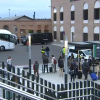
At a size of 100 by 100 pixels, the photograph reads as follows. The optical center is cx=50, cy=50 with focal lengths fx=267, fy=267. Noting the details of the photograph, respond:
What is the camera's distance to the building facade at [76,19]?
44906mm

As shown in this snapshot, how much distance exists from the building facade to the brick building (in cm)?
207

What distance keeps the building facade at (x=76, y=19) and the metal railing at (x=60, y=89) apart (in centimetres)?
3531

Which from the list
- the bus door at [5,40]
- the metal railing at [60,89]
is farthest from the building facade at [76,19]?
the metal railing at [60,89]

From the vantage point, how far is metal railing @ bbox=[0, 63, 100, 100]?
25.9 feet

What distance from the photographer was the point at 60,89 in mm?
8281

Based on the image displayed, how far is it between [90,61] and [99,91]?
555 inches

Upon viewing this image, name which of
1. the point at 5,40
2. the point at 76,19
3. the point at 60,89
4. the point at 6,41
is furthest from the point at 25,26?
the point at 60,89

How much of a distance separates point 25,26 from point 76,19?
47.2 feet

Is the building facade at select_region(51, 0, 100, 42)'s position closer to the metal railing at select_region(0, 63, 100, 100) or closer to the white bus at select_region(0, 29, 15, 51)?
the white bus at select_region(0, 29, 15, 51)

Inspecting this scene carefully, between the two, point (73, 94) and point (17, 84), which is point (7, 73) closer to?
point (17, 84)

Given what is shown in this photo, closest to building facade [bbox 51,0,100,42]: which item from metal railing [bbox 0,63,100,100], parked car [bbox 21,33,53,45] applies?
parked car [bbox 21,33,53,45]

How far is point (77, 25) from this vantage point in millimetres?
50375

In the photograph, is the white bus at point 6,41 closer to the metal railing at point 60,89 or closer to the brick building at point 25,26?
the brick building at point 25,26

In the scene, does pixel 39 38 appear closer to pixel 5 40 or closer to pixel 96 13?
pixel 5 40
